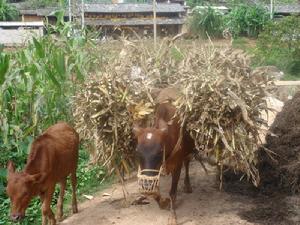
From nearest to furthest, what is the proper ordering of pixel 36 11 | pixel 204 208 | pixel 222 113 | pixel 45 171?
pixel 45 171 < pixel 222 113 < pixel 204 208 < pixel 36 11

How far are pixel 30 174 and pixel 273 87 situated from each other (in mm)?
2874

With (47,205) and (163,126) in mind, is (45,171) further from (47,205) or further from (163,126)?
(163,126)

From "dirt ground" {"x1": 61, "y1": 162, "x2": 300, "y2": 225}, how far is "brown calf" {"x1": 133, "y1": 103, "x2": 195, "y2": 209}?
282 millimetres

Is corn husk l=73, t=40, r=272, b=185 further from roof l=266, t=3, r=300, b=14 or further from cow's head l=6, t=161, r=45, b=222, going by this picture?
roof l=266, t=3, r=300, b=14

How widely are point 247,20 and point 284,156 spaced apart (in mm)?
13448

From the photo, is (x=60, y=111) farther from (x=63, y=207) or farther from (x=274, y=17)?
(x=274, y=17)

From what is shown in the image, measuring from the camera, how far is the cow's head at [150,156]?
4.62 metres

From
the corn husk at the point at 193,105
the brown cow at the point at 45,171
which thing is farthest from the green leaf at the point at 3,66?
the brown cow at the point at 45,171

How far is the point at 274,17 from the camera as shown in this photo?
1927 centimetres

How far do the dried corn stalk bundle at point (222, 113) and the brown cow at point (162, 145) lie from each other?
0.15 m

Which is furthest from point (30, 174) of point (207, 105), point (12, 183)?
point (207, 105)

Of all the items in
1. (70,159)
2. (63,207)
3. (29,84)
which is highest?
(29,84)

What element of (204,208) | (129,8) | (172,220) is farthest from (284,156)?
(129,8)

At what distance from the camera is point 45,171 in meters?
4.73
